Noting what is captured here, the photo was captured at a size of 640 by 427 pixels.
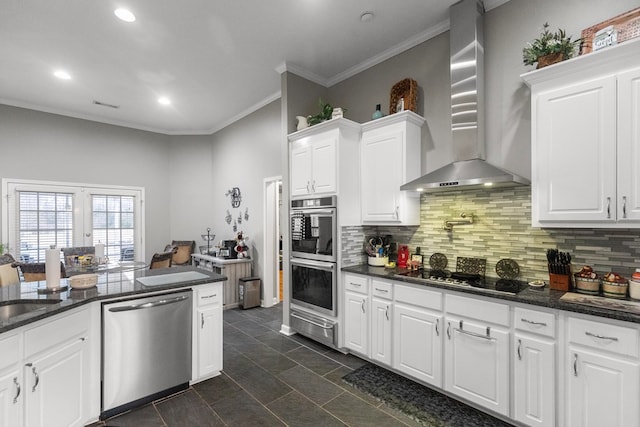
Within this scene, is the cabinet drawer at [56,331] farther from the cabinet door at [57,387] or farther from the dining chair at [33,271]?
the dining chair at [33,271]

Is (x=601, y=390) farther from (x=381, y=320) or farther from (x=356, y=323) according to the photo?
(x=356, y=323)

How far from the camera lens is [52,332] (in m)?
1.77

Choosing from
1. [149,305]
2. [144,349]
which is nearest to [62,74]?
[149,305]

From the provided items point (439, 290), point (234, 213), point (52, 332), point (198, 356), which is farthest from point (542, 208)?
point (234, 213)

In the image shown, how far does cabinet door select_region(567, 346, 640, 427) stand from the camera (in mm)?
1625

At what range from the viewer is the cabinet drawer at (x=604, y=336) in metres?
1.63

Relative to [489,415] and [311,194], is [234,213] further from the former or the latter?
[489,415]

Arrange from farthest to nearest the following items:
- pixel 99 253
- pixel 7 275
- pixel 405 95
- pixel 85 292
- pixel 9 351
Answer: pixel 99 253, pixel 7 275, pixel 405 95, pixel 85 292, pixel 9 351

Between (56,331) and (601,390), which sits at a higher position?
(56,331)

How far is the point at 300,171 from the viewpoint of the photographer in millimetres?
3656

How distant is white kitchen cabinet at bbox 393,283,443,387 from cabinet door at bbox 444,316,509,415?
0.10m

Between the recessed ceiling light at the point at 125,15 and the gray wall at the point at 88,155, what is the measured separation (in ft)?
11.8

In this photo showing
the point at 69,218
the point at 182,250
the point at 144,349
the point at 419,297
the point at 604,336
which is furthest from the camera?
the point at 182,250

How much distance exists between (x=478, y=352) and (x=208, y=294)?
2.27m
